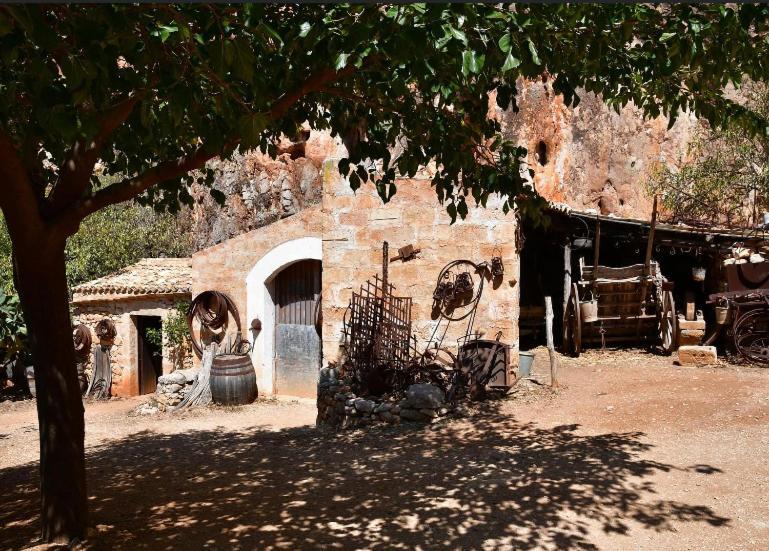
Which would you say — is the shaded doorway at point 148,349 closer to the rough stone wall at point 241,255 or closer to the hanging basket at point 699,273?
the rough stone wall at point 241,255

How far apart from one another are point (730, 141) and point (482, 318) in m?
9.00

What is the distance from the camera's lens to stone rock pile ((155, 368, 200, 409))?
12.5 meters

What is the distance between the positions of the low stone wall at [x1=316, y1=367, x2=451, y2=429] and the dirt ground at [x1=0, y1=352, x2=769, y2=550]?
24cm

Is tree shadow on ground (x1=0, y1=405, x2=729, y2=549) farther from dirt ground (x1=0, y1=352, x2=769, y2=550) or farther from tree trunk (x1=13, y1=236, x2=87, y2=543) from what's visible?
tree trunk (x1=13, y1=236, x2=87, y2=543)

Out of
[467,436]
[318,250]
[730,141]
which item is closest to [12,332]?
[318,250]

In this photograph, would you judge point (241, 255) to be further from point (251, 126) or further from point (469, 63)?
point (469, 63)

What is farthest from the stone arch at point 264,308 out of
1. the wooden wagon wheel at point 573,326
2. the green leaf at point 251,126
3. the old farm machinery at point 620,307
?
the green leaf at point 251,126

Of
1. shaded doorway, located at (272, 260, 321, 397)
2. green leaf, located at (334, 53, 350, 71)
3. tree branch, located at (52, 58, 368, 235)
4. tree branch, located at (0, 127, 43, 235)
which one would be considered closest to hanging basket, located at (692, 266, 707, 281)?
shaded doorway, located at (272, 260, 321, 397)

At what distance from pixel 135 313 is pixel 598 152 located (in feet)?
59.0

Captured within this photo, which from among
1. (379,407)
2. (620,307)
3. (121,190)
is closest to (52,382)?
(121,190)

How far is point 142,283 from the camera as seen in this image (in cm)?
1486

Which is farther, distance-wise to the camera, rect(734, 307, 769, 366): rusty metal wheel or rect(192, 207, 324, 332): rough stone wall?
rect(192, 207, 324, 332): rough stone wall

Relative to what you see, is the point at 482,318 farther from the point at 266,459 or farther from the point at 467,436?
the point at 266,459

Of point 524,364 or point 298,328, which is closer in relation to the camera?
point 524,364
